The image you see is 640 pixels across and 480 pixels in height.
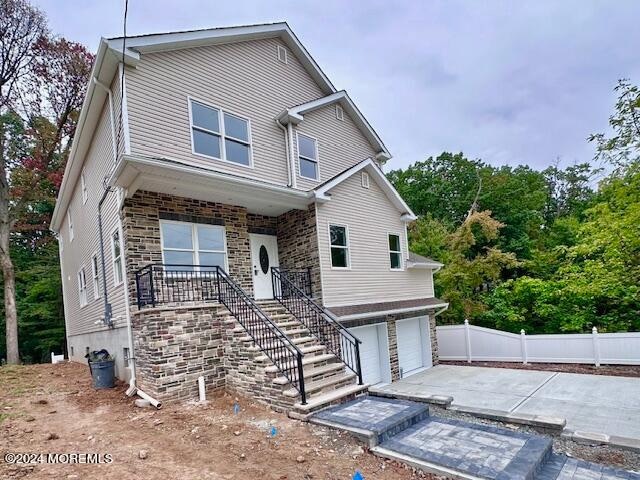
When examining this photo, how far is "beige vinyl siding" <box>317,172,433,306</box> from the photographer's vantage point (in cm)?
980

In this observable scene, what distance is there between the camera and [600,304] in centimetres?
1427

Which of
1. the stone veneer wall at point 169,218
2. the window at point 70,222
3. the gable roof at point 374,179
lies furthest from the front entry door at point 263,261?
the window at point 70,222

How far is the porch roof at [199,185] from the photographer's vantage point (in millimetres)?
6637

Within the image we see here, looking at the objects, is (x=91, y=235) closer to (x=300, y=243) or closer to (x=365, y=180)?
(x=300, y=243)

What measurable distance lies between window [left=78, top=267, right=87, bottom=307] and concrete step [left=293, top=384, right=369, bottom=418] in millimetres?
9746

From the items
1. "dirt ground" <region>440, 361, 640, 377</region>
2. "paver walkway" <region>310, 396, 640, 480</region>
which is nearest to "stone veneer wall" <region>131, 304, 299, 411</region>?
"paver walkway" <region>310, 396, 640, 480</region>

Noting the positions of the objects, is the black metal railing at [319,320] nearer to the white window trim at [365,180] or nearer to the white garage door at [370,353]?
the white garage door at [370,353]

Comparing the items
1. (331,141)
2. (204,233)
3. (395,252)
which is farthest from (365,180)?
(204,233)

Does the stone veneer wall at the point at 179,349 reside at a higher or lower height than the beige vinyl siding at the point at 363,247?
lower

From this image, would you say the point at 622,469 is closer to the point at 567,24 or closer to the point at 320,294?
the point at 320,294

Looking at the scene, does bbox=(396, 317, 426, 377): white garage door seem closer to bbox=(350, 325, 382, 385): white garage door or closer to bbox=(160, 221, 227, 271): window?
bbox=(350, 325, 382, 385): white garage door

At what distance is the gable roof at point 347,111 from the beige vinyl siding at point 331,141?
0.65 feet

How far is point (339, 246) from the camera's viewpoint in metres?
10.2

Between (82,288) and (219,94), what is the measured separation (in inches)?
333
